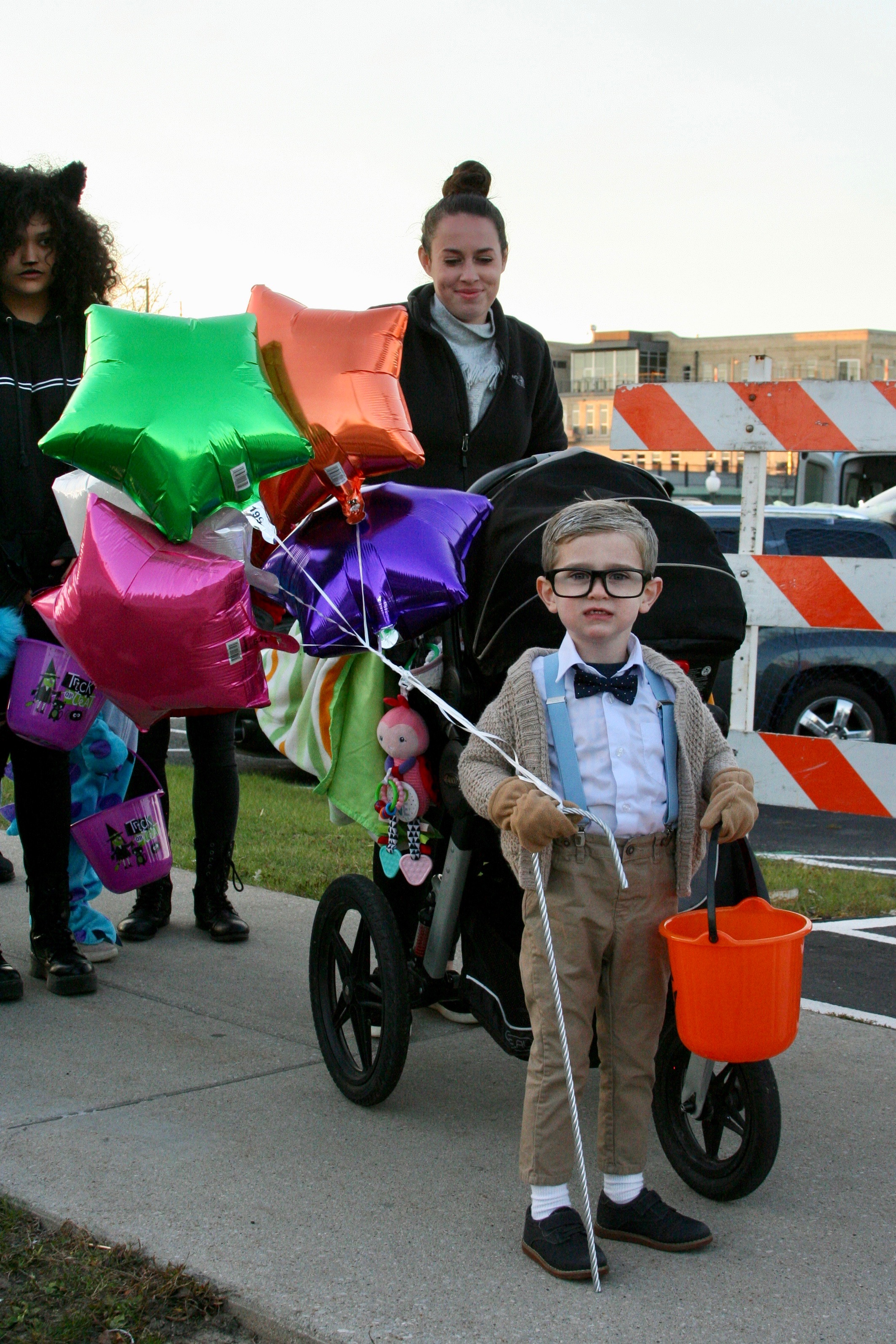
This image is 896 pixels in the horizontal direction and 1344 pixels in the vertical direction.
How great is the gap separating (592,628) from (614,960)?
68 centimetres

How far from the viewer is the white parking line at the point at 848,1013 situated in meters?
4.34

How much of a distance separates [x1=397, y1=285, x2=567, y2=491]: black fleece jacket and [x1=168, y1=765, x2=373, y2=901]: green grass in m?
1.98

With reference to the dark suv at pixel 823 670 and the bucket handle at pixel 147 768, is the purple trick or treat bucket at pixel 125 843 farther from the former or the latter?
the dark suv at pixel 823 670

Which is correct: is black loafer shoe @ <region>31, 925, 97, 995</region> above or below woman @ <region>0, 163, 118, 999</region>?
below

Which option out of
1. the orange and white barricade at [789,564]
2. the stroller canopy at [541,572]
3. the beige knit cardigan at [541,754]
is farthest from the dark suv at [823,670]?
the beige knit cardigan at [541,754]

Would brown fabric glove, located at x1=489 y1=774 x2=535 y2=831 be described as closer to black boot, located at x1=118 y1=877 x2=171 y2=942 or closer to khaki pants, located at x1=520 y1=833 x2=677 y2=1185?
khaki pants, located at x1=520 y1=833 x2=677 y2=1185

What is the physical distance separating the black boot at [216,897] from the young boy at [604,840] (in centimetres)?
240

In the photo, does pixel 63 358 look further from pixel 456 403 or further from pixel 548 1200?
pixel 548 1200

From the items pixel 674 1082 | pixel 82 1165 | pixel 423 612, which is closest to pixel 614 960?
pixel 674 1082

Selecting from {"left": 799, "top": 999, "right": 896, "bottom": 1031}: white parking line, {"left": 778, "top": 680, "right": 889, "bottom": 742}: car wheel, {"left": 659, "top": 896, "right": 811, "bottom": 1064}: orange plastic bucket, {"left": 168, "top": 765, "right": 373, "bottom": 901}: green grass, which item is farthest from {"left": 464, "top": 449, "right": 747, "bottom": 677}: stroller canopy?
{"left": 778, "top": 680, "right": 889, "bottom": 742}: car wheel

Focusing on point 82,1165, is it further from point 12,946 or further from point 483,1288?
point 12,946

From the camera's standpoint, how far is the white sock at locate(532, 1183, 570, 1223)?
2.78 m

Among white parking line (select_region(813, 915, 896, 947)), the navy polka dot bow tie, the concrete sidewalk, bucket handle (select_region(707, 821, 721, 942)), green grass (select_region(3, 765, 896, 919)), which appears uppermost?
the navy polka dot bow tie

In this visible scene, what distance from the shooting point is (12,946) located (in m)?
4.96
